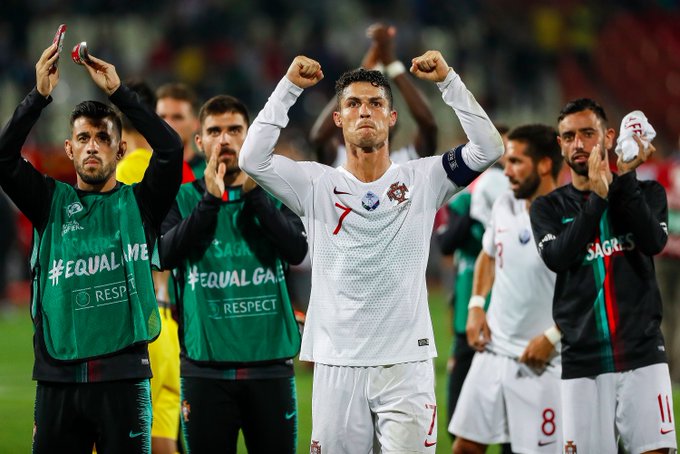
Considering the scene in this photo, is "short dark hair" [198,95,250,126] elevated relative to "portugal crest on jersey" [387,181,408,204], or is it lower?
elevated

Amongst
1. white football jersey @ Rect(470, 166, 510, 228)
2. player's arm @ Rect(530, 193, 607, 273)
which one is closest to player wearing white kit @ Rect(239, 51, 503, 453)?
player's arm @ Rect(530, 193, 607, 273)

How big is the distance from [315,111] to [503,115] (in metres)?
3.46

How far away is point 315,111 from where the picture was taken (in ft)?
71.3

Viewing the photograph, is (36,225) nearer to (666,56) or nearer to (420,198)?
(420,198)

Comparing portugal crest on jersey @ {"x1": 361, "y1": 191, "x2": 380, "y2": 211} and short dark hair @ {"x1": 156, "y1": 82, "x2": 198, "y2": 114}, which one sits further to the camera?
short dark hair @ {"x1": 156, "y1": 82, "x2": 198, "y2": 114}

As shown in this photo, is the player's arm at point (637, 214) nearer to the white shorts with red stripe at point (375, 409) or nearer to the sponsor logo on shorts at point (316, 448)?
the white shorts with red stripe at point (375, 409)

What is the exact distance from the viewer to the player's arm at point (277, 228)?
614cm

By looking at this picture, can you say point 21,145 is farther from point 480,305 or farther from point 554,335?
point 480,305

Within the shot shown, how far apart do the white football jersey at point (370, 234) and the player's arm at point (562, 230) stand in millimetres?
668

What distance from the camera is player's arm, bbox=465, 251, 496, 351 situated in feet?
23.8

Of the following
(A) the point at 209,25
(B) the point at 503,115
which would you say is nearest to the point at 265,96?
(A) the point at 209,25

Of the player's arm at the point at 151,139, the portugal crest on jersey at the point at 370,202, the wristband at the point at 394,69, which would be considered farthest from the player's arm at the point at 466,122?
the wristband at the point at 394,69

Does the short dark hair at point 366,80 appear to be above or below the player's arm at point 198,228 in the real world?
above

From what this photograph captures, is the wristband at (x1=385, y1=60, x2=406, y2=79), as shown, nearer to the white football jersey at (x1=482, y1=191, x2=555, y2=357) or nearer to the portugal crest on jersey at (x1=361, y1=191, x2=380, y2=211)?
the white football jersey at (x1=482, y1=191, x2=555, y2=357)
